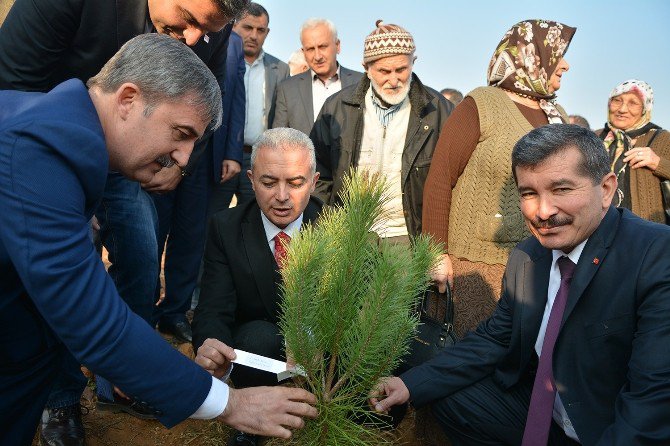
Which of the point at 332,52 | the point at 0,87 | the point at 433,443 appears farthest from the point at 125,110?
the point at 332,52

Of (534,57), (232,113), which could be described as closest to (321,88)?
(232,113)

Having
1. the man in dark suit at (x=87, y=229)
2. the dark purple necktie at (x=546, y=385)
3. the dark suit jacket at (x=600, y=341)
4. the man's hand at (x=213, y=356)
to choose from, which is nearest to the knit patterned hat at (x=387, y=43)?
the dark suit jacket at (x=600, y=341)

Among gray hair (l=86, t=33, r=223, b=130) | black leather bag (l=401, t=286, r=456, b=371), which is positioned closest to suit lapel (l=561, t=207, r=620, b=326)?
black leather bag (l=401, t=286, r=456, b=371)

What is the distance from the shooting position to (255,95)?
219 inches

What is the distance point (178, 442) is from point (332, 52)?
11.6 ft

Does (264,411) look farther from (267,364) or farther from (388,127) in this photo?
(388,127)

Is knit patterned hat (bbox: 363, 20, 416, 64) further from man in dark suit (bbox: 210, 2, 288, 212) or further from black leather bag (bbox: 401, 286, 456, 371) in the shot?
black leather bag (bbox: 401, 286, 456, 371)

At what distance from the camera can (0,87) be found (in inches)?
107

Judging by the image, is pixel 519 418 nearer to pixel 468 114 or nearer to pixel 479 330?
pixel 479 330

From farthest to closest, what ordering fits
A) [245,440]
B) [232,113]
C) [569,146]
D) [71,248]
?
1. [232,113]
2. [245,440]
3. [569,146]
4. [71,248]

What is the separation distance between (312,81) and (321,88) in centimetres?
10

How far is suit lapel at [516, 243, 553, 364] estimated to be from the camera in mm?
2873

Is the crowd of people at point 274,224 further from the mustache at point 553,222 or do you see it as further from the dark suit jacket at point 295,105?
the dark suit jacket at point 295,105

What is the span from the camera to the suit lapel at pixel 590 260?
257 cm
